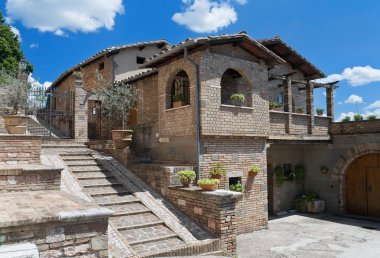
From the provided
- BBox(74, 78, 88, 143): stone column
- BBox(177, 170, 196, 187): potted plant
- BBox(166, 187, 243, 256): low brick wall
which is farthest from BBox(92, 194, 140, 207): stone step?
BBox(74, 78, 88, 143): stone column

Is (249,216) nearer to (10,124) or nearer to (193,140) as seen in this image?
(193,140)

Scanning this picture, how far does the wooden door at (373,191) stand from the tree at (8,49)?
2653 cm

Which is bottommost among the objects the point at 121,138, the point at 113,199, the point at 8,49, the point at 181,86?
the point at 113,199

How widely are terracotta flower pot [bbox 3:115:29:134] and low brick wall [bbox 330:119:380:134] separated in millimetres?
13351

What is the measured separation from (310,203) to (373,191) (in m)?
2.82

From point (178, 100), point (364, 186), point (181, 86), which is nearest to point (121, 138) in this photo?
point (178, 100)

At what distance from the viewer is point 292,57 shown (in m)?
15.4

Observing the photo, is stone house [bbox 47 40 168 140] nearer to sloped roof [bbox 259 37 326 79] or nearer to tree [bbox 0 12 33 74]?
sloped roof [bbox 259 37 326 79]

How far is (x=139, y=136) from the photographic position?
1352cm

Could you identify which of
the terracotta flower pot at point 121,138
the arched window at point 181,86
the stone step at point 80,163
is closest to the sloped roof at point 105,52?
the arched window at point 181,86

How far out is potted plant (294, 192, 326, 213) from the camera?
14695 millimetres

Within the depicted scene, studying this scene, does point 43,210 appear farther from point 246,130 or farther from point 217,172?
point 246,130

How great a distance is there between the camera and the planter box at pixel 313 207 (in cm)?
1466

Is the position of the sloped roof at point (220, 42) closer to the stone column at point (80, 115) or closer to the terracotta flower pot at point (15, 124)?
the stone column at point (80, 115)
